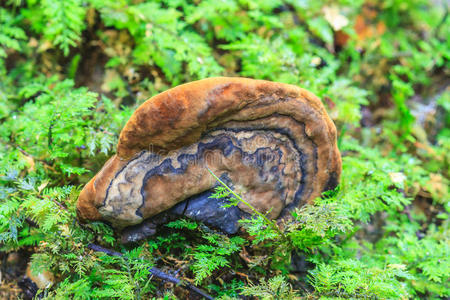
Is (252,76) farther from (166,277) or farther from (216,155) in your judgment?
(166,277)

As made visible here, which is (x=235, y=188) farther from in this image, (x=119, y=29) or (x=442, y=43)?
(x=442, y=43)

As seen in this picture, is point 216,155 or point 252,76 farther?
point 252,76

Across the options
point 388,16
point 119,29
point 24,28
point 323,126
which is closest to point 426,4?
point 388,16

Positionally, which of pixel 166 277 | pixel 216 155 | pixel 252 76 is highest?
pixel 252 76

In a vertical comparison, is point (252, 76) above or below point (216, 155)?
above

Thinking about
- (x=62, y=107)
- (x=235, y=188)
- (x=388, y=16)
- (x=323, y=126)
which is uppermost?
(x=388, y=16)

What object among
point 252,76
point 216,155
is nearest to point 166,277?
point 216,155
